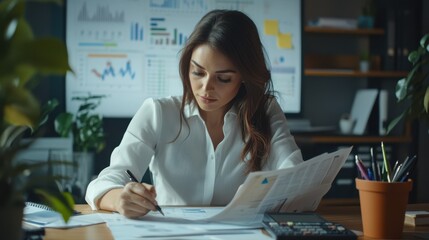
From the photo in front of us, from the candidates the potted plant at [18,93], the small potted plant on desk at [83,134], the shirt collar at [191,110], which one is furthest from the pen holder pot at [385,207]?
the small potted plant on desk at [83,134]

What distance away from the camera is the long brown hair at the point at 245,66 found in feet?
5.52

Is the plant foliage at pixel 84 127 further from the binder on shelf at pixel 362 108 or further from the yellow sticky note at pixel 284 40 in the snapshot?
the binder on shelf at pixel 362 108

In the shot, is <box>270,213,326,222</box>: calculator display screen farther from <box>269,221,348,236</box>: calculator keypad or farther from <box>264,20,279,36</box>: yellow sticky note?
<box>264,20,279,36</box>: yellow sticky note

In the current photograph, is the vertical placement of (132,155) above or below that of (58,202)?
below

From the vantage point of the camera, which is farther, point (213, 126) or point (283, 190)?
point (213, 126)

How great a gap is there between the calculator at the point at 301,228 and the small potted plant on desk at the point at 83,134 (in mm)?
2106

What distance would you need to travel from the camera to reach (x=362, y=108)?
3646 millimetres

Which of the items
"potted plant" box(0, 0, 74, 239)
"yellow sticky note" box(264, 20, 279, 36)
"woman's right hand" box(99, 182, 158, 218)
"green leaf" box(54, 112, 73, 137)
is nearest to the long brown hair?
"woman's right hand" box(99, 182, 158, 218)

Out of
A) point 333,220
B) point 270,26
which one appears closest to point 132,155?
point 333,220

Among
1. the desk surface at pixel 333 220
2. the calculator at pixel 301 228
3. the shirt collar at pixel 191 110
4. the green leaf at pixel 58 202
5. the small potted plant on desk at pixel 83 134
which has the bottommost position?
the small potted plant on desk at pixel 83 134

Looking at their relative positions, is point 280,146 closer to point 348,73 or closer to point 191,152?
point 191,152

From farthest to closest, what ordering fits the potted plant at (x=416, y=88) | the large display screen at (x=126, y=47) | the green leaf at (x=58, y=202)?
1. the large display screen at (x=126, y=47)
2. the potted plant at (x=416, y=88)
3. the green leaf at (x=58, y=202)

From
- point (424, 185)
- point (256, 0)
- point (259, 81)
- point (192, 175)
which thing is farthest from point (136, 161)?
point (424, 185)

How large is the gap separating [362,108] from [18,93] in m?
3.20
